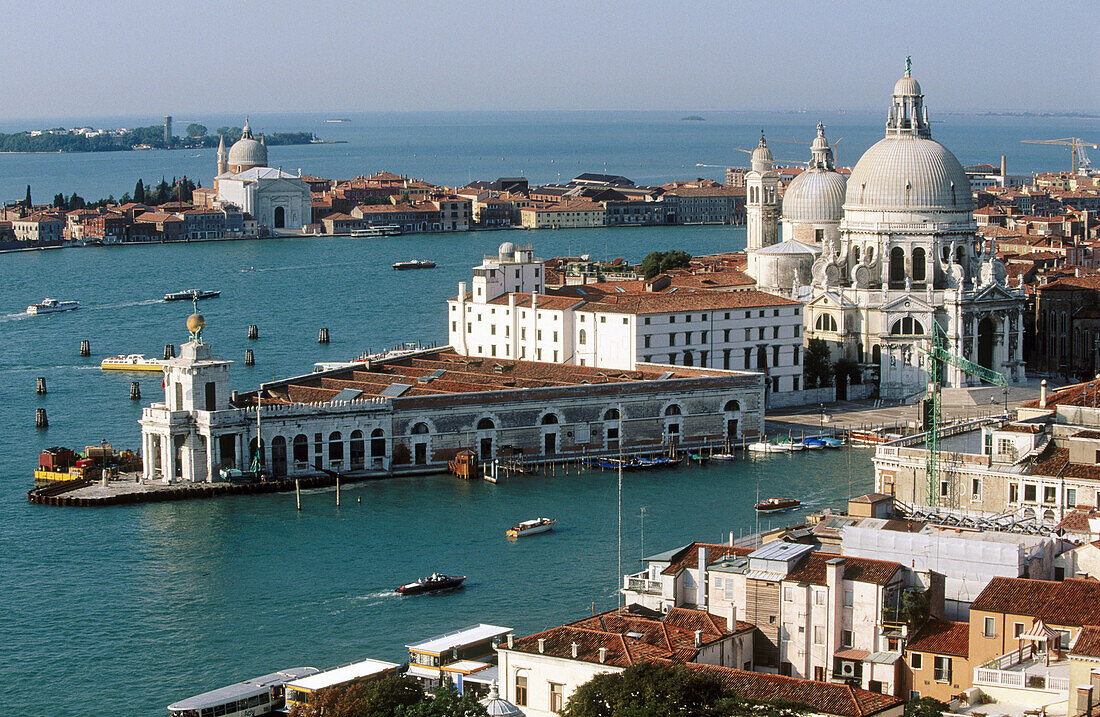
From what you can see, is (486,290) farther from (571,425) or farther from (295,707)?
(295,707)

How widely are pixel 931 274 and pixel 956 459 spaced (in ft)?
67.8

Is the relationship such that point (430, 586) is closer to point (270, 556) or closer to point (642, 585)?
point (270, 556)

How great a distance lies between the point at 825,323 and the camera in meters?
43.4

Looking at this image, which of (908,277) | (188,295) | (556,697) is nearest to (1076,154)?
(188,295)

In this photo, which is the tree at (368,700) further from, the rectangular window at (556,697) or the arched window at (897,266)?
the arched window at (897,266)

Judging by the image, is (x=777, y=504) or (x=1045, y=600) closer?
(x=1045, y=600)

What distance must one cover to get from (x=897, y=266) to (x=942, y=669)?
93.8ft

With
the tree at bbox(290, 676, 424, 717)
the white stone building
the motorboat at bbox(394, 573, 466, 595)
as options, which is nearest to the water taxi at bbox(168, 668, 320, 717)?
the tree at bbox(290, 676, 424, 717)

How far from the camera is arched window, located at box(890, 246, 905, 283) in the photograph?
43844mm

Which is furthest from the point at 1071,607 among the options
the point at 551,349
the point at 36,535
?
the point at 551,349

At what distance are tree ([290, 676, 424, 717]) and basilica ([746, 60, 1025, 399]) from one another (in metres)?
26.8

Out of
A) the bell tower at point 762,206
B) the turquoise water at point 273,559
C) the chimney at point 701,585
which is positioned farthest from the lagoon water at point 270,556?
the bell tower at point 762,206

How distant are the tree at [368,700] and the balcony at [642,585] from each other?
323 centimetres

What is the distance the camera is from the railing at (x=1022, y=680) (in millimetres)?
14500
